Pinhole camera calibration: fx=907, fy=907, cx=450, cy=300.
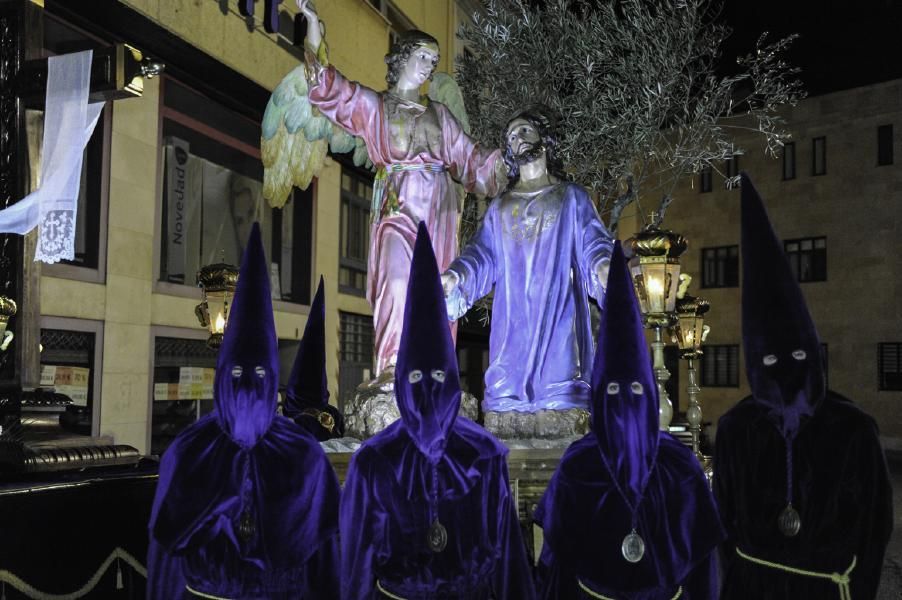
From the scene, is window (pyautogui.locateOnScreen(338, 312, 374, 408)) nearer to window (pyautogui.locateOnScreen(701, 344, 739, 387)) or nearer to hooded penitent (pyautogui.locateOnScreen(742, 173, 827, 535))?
hooded penitent (pyautogui.locateOnScreen(742, 173, 827, 535))

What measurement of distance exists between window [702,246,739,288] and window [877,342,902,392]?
529 centimetres

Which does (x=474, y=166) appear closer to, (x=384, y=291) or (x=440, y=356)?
(x=384, y=291)

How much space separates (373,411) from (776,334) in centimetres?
267

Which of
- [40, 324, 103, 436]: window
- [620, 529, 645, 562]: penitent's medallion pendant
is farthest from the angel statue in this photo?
[40, 324, 103, 436]: window

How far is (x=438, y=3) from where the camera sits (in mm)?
20984

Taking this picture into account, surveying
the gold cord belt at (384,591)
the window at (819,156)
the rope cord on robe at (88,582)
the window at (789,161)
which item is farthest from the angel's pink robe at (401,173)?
the window at (789,161)

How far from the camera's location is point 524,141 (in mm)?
5430

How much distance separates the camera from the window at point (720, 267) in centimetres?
3120

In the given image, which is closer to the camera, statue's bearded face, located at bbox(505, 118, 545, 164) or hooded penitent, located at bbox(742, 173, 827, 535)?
hooded penitent, located at bbox(742, 173, 827, 535)

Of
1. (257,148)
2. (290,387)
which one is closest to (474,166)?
(290,387)

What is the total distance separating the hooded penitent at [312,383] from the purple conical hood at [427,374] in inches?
110

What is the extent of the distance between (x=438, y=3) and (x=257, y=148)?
8056 millimetres

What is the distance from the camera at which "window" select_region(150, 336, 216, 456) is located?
12.3 m

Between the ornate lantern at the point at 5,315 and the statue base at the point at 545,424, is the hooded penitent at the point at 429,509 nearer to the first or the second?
the statue base at the point at 545,424
